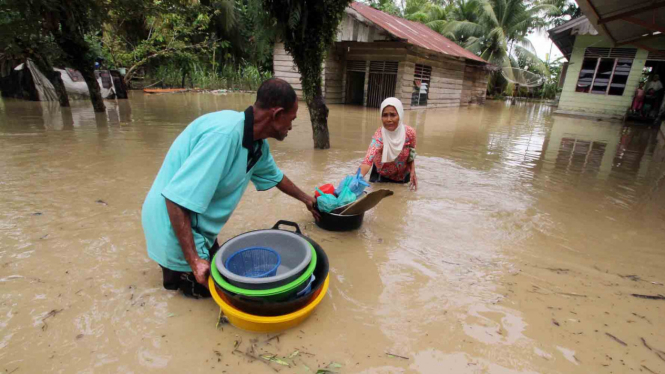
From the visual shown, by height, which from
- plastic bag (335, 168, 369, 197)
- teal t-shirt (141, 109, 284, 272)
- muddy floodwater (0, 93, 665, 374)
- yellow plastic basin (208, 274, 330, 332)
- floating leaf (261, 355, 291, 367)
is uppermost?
teal t-shirt (141, 109, 284, 272)

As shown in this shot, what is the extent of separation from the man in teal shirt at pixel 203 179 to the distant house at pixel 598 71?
43.4 ft

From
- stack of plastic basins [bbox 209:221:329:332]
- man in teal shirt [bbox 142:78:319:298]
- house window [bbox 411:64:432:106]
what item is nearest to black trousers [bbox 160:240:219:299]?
man in teal shirt [bbox 142:78:319:298]

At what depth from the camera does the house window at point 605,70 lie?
461 inches

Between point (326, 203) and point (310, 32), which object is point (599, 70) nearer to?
point (310, 32)

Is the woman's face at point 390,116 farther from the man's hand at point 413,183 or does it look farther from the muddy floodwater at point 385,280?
the muddy floodwater at point 385,280

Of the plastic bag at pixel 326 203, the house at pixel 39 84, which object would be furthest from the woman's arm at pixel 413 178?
the house at pixel 39 84

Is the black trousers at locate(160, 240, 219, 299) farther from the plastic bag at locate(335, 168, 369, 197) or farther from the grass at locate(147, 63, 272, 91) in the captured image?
the grass at locate(147, 63, 272, 91)

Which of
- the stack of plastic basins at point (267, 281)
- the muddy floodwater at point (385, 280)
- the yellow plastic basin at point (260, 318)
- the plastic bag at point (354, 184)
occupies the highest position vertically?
the plastic bag at point (354, 184)

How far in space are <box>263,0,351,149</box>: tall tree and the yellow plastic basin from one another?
4.00 m

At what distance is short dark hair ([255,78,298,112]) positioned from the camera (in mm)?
1612

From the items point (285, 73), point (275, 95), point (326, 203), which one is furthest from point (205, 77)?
point (275, 95)

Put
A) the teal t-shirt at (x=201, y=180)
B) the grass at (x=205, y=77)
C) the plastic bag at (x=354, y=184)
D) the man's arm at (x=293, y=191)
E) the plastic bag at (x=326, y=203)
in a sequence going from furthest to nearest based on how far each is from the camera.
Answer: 1. the grass at (x=205, y=77)
2. the plastic bag at (x=354, y=184)
3. the plastic bag at (x=326, y=203)
4. the man's arm at (x=293, y=191)
5. the teal t-shirt at (x=201, y=180)

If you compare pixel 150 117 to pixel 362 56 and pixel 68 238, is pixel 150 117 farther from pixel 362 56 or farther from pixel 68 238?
pixel 362 56

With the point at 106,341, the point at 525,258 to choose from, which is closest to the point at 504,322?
the point at 525,258
